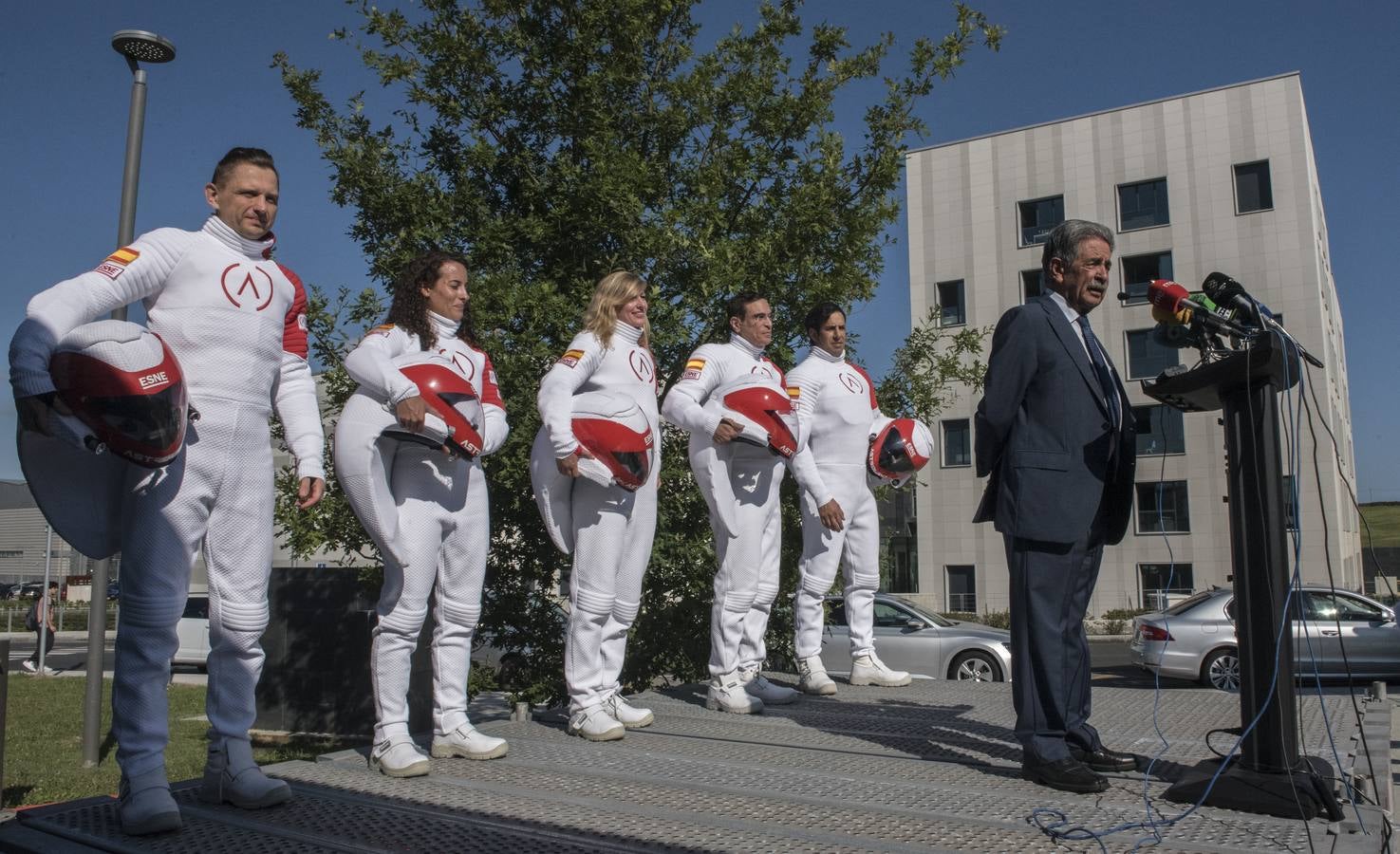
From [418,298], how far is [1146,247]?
37.5 metres

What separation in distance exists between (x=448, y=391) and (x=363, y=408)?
35 centimetres

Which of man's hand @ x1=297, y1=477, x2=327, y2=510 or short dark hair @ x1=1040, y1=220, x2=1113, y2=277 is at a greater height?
short dark hair @ x1=1040, y1=220, x2=1113, y2=277

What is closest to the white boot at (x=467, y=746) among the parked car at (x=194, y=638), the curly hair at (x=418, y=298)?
the curly hair at (x=418, y=298)

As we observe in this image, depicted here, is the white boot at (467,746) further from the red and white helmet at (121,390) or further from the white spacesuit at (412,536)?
the red and white helmet at (121,390)

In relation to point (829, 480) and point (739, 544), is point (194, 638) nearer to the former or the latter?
point (829, 480)

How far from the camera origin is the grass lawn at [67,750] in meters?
Answer: 8.31

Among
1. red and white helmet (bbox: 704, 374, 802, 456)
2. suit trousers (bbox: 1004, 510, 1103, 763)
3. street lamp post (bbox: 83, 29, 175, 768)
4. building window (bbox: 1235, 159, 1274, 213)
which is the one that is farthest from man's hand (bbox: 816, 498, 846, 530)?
building window (bbox: 1235, 159, 1274, 213)

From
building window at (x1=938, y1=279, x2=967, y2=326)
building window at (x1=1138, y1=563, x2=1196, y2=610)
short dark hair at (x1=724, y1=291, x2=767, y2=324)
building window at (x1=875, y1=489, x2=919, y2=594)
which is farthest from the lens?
building window at (x1=875, y1=489, x2=919, y2=594)

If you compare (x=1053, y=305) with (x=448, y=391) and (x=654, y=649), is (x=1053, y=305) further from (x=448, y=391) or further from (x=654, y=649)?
(x=654, y=649)

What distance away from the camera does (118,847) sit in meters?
2.91

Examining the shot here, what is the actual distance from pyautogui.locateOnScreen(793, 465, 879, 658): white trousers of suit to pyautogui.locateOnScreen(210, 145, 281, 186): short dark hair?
12.3 ft

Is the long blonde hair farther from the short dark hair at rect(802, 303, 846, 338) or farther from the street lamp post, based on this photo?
the street lamp post

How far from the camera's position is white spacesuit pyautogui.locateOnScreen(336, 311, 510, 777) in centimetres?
409

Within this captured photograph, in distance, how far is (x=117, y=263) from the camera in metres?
3.26
